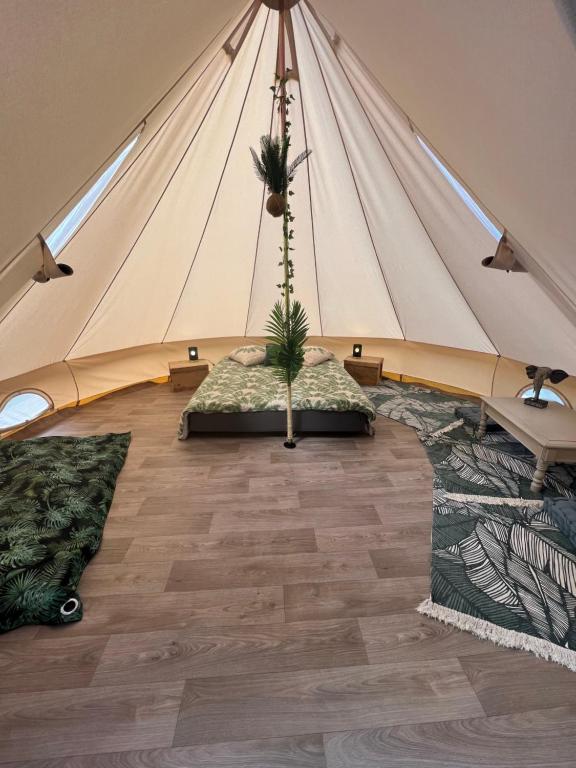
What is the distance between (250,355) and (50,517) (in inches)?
107

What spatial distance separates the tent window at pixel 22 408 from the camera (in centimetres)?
330

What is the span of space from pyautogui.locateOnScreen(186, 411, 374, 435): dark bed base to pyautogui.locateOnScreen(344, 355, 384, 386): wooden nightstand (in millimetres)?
1453

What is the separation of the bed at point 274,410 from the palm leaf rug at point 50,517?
779mm

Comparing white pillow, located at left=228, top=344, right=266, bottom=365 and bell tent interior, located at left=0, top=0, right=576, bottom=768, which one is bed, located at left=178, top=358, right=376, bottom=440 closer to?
bell tent interior, located at left=0, top=0, right=576, bottom=768

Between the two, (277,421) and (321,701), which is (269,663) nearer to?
(321,701)

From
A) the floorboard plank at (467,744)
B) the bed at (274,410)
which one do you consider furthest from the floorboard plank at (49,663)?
the bed at (274,410)

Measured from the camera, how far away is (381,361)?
4664mm

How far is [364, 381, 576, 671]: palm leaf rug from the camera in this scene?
5.14 ft

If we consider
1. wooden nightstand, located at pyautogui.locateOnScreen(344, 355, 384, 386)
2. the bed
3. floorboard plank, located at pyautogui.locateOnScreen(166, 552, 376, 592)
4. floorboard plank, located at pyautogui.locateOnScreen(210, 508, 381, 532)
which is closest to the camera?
floorboard plank, located at pyautogui.locateOnScreen(166, 552, 376, 592)

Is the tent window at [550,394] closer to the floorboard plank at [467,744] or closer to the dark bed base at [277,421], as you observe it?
the dark bed base at [277,421]

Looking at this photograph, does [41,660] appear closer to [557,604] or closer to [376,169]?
[557,604]

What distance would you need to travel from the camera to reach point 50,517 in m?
2.16

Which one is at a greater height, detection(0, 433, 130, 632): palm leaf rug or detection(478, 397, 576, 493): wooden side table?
detection(478, 397, 576, 493): wooden side table

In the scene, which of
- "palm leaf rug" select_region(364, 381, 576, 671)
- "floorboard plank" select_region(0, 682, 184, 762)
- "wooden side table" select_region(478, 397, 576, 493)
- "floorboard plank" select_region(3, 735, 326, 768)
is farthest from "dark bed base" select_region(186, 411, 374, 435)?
"floorboard plank" select_region(3, 735, 326, 768)
